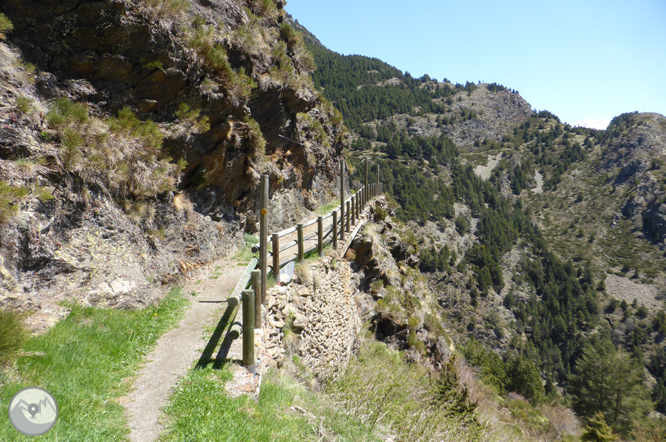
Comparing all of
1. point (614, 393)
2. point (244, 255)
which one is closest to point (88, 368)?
point (244, 255)

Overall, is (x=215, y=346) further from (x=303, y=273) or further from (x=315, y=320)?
(x=315, y=320)

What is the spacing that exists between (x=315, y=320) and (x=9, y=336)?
234 inches

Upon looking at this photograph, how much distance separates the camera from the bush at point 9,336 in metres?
3.33

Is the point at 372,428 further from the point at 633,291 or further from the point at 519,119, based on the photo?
the point at 519,119

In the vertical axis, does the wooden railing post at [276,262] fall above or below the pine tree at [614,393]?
above

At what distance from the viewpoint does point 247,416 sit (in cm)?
392

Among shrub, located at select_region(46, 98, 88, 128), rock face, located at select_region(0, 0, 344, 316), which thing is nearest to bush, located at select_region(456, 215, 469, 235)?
rock face, located at select_region(0, 0, 344, 316)

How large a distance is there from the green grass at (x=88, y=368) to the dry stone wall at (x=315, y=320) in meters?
2.05

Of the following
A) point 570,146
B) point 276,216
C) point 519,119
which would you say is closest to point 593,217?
point 570,146

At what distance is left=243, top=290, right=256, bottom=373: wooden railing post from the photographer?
484 centimetres

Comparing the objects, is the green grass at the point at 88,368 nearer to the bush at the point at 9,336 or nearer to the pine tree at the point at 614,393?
the bush at the point at 9,336

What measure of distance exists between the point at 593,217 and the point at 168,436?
106m

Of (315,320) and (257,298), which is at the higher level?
(257,298)

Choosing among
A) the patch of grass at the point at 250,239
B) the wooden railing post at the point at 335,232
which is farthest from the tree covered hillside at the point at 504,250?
the patch of grass at the point at 250,239
